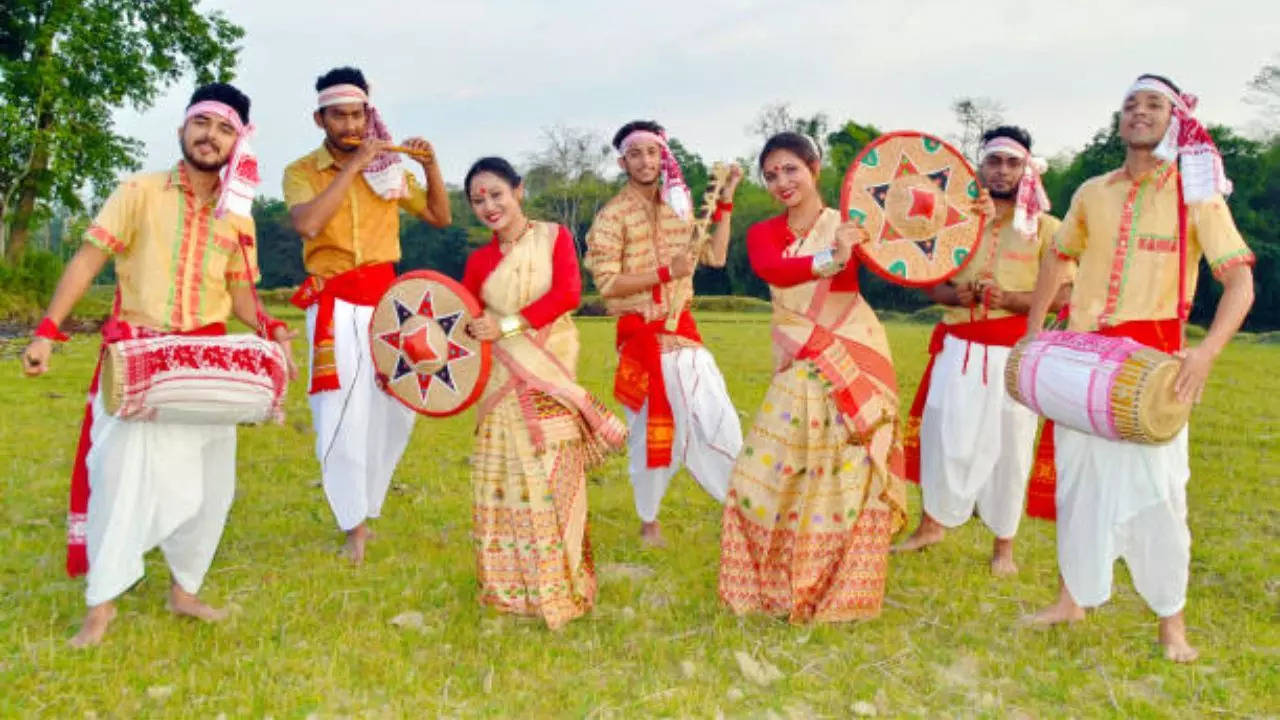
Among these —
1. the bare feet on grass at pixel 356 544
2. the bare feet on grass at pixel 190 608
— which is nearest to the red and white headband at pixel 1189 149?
the bare feet on grass at pixel 356 544

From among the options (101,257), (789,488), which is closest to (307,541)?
(101,257)

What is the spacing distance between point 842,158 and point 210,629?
45.6 metres

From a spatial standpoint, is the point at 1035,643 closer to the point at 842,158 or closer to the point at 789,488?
the point at 789,488

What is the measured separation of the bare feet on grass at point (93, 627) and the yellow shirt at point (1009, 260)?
427cm

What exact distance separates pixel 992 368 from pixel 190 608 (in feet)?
13.6

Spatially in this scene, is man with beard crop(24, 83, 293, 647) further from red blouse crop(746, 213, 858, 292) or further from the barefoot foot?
the barefoot foot

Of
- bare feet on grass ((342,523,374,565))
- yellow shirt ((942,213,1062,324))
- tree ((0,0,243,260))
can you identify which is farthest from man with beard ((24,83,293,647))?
tree ((0,0,243,260))

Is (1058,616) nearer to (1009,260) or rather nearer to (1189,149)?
(1009,260)

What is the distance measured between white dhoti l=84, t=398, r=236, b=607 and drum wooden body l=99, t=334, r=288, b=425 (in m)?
0.18

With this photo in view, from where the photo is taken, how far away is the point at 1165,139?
13.5 ft

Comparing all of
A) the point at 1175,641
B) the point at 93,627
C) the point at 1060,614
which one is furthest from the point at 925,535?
the point at 93,627

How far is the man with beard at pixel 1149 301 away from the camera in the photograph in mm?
3984

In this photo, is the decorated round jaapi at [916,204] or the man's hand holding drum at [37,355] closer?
the man's hand holding drum at [37,355]

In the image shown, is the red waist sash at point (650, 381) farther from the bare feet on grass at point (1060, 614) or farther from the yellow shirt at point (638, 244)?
the bare feet on grass at point (1060, 614)
